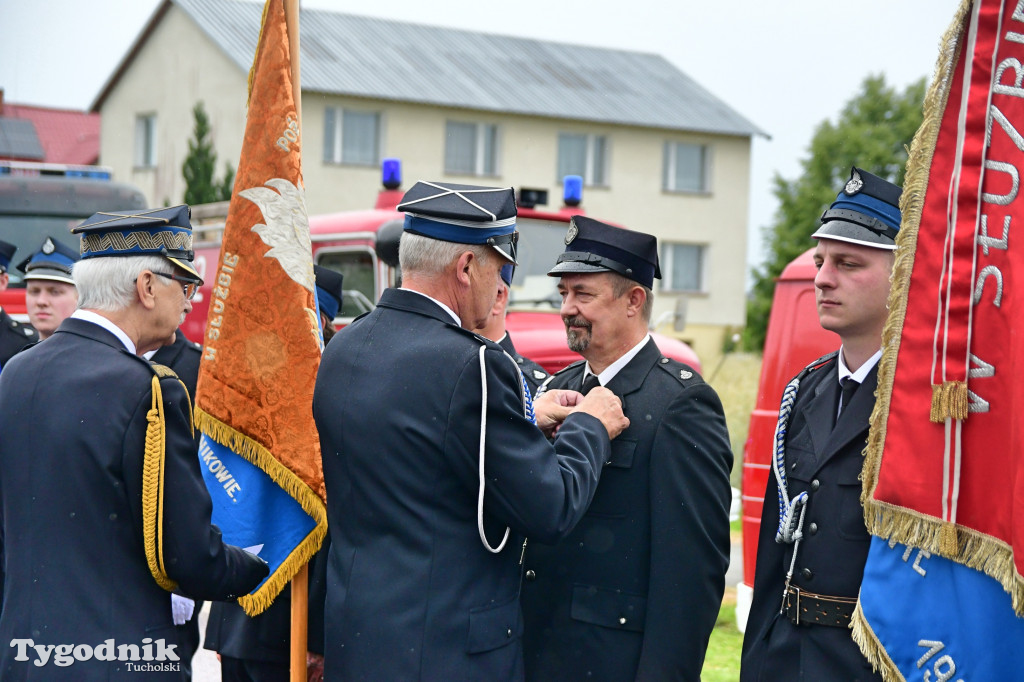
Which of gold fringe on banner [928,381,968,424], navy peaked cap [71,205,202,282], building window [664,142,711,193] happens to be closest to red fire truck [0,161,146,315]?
navy peaked cap [71,205,202,282]

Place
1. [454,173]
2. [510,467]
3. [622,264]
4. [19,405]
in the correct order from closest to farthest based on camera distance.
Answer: [510,467], [19,405], [622,264], [454,173]

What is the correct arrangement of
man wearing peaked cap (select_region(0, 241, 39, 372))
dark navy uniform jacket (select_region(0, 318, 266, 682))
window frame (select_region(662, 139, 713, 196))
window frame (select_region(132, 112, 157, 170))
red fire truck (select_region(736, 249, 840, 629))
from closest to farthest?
dark navy uniform jacket (select_region(0, 318, 266, 682)), man wearing peaked cap (select_region(0, 241, 39, 372)), red fire truck (select_region(736, 249, 840, 629)), window frame (select_region(132, 112, 157, 170)), window frame (select_region(662, 139, 713, 196))

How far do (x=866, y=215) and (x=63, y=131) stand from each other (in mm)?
42440

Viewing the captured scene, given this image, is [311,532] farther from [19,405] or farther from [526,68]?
[526,68]

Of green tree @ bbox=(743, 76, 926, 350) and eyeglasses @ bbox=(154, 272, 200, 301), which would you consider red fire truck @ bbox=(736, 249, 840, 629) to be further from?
green tree @ bbox=(743, 76, 926, 350)

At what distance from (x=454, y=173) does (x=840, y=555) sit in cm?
2535

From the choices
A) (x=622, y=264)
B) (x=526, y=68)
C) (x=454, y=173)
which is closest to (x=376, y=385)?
(x=622, y=264)

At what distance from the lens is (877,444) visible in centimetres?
248

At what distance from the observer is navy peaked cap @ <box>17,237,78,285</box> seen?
6418 mm

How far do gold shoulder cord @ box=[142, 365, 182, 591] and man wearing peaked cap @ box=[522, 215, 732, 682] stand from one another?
1.08m

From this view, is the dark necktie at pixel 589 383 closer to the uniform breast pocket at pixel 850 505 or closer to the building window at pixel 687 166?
the uniform breast pocket at pixel 850 505

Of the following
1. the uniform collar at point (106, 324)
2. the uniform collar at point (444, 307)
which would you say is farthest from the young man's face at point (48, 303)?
the uniform collar at point (444, 307)

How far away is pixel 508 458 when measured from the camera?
2619mm

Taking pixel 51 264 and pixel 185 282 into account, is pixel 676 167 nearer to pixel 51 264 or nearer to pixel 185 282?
pixel 51 264
